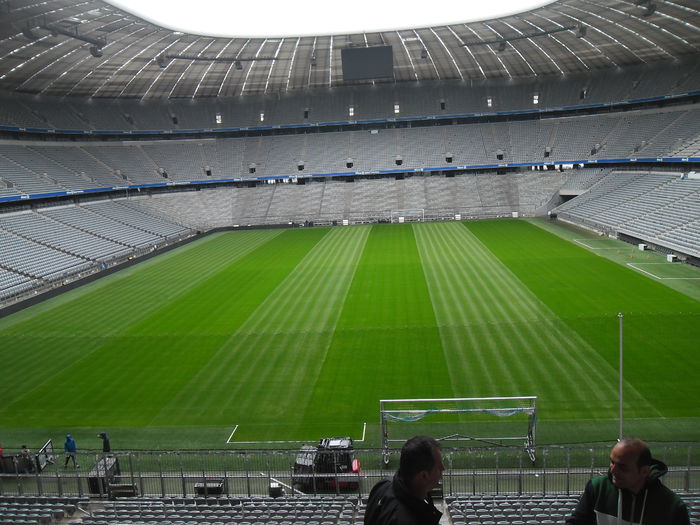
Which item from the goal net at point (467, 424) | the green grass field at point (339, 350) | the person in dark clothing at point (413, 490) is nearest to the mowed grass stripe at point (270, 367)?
the green grass field at point (339, 350)

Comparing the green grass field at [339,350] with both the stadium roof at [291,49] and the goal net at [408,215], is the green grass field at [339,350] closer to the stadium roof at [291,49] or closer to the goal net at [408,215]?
the stadium roof at [291,49]

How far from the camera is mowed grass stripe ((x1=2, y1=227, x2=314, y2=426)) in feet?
52.9

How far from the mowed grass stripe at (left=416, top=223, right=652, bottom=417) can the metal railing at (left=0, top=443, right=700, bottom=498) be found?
247 centimetres

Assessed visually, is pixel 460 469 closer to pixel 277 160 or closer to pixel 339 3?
pixel 339 3

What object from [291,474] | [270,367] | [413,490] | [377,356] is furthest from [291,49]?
[413,490]

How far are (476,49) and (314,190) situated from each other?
22.8 m

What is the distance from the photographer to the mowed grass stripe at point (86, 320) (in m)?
19.2

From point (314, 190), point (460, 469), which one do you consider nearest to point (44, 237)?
point (314, 190)

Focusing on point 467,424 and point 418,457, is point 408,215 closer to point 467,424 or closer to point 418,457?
point 467,424

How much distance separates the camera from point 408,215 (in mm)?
59781

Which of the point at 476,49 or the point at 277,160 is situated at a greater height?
the point at 476,49

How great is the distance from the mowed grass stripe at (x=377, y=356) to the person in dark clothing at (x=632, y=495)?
431 inches

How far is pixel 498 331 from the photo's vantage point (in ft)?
68.5

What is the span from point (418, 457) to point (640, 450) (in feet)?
4.25
